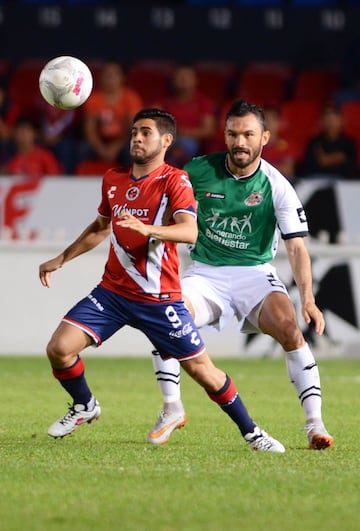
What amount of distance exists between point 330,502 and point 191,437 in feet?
7.81

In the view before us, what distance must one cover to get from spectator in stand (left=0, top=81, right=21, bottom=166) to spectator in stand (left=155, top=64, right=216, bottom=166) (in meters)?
1.85

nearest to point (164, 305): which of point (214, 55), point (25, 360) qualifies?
point (25, 360)

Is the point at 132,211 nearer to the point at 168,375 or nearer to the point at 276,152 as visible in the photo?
the point at 168,375

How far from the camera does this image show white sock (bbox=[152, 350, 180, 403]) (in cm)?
741

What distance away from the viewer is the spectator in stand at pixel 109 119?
1462cm

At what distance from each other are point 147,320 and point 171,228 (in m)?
0.64

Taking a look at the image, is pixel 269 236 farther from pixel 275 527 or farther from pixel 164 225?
pixel 275 527

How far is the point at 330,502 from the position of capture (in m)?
5.11

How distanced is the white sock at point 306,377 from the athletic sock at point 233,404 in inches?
18.7

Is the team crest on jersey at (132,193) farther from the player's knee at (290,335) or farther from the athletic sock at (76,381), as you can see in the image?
the player's knee at (290,335)

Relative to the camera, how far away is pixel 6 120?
50.9 ft

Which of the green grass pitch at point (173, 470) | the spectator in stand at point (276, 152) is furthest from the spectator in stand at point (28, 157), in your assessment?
the green grass pitch at point (173, 470)

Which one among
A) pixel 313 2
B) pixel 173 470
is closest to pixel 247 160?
pixel 173 470

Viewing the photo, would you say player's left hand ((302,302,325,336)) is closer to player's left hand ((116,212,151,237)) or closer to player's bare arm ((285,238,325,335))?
player's bare arm ((285,238,325,335))
